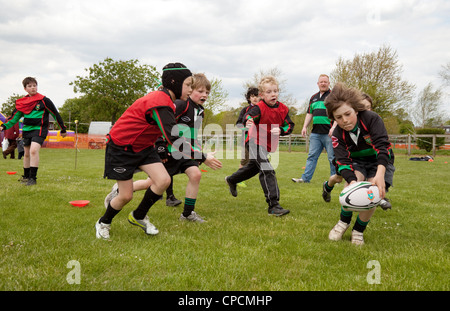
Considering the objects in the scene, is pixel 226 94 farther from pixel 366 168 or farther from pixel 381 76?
pixel 366 168

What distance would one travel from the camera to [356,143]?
3854 mm

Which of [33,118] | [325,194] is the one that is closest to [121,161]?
[325,194]

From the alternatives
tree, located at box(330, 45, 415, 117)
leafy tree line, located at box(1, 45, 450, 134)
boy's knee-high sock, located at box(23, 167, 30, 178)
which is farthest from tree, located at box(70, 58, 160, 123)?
boy's knee-high sock, located at box(23, 167, 30, 178)

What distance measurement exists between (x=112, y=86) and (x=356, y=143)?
4308cm

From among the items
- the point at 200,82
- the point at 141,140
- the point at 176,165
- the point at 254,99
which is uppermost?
the point at 254,99

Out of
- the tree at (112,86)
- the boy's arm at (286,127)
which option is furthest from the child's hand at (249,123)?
the tree at (112,86)

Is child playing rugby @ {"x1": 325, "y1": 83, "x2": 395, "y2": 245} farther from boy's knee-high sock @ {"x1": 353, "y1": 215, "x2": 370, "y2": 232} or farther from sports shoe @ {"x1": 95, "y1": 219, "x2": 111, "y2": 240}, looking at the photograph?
sports shoe @ {"x1": 95, "y1": 219, "x2": 111, "y2": 240}

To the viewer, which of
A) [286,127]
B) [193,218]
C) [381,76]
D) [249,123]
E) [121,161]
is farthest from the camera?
[381,76]

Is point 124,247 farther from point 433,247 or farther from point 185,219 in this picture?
point 433,247

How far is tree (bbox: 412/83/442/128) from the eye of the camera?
148ft

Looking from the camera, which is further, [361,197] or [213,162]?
[213,162]

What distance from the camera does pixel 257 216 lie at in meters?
4.91

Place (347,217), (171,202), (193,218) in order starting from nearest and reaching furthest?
(347,217), (193,218), (171,202)
